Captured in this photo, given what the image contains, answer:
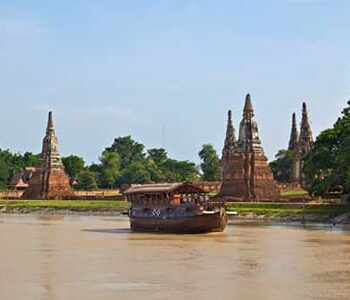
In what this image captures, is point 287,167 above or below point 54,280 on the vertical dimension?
above

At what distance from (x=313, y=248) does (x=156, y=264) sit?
10.6 meters

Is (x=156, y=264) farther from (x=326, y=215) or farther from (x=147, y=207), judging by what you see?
(x=326, y=215)

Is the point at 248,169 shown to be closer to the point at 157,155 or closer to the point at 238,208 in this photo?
the point at 238,208

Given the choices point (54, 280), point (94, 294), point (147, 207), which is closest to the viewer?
point (94, 294)

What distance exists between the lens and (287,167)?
129m

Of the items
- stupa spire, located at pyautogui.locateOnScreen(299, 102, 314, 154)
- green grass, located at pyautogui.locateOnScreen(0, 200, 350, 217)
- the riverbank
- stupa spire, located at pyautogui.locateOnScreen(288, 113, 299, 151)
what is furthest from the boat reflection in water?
stupa spire, located at pyautogui.locateOnScreen(288, 113, 299, 151)

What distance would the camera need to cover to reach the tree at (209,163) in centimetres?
14888

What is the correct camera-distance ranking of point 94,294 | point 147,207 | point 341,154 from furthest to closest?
1. point 341,154
2. point 147,207
3. point 94,294

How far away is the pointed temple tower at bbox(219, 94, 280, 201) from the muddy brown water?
39412 mm

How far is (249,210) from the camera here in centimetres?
7150

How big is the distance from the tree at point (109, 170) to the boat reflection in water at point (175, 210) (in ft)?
275

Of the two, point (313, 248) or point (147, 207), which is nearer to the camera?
point (313, 248)

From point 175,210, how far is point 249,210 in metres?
21.0

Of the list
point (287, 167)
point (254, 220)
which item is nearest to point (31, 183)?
point (287, 167)
